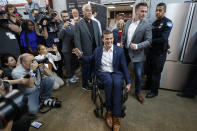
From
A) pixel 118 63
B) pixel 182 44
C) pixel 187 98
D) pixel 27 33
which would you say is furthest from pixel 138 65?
pixel 27 33

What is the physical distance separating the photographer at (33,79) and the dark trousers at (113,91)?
91 centimetres

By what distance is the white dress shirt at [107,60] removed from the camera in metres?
1.64

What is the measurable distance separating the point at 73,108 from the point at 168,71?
1809 mm

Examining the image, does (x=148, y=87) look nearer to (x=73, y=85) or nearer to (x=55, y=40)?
(x=73, y=85)

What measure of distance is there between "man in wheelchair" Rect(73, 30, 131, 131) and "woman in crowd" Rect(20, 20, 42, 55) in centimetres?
140

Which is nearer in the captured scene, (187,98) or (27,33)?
(187,98)

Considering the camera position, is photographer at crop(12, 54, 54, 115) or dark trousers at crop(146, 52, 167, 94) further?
dark trousers at crop(146, 52, 167, 94)

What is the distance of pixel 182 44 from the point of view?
214cm

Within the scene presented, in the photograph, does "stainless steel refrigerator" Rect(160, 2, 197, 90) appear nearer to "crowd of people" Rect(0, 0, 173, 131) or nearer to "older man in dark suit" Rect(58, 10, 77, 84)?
"crowd of people" Rect(0, 0, 173, 131)

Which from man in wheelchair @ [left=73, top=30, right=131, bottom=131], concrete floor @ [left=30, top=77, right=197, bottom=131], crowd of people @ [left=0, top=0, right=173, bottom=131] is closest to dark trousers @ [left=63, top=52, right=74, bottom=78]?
crowd of people @ [left=0, top=0, right=173, bottom=131]

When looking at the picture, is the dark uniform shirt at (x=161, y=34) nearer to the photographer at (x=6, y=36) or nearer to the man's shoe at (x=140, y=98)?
the man's shoe at (x=140, y=98)

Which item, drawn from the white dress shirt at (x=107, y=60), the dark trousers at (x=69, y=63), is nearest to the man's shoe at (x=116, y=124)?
the white dress shirt at (x=107, y=60)

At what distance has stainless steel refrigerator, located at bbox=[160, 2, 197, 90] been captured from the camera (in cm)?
200

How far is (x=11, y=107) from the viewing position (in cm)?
54
